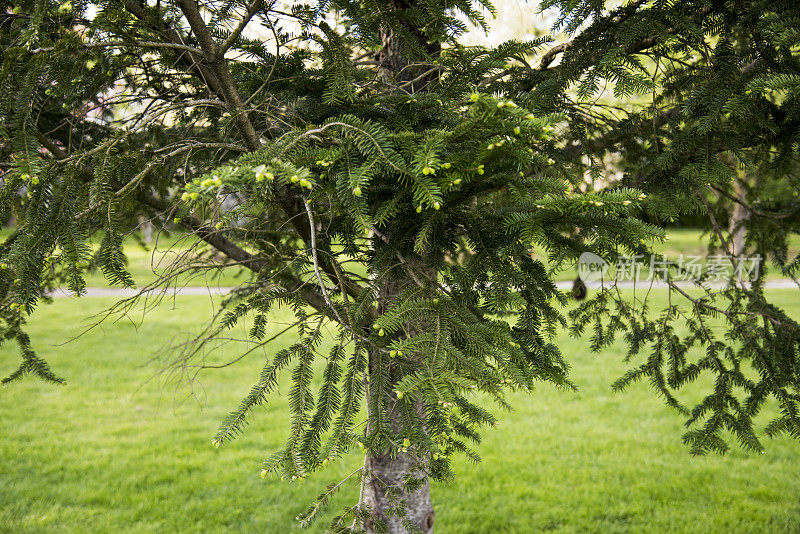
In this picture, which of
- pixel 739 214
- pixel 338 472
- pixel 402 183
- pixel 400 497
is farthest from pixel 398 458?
pixel 739 214

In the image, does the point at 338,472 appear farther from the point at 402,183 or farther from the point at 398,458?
the point at 402,183

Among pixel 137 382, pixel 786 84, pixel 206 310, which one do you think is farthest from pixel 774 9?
pixel 206 310

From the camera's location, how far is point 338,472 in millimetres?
5902

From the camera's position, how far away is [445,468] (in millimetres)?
2242

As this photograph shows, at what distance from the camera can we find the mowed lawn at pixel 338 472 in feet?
16.2

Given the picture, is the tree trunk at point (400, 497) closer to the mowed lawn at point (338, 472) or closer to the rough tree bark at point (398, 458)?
the rough tree bark at point (398, 458)

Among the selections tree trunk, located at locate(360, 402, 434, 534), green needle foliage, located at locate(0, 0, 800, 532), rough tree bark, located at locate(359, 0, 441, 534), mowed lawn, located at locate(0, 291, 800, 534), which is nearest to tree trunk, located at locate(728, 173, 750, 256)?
green needle foliage, located at locate(0, 0, 800, 532)

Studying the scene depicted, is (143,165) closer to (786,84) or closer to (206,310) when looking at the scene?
(786,84)

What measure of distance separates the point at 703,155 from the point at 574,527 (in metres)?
3.64

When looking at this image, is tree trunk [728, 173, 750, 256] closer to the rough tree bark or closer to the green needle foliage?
the green needle foliage

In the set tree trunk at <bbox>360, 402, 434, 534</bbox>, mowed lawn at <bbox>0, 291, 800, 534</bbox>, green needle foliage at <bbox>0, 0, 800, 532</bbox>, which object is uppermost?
green needle foliage at <bbox>0, 0, 800, 532</bbox>

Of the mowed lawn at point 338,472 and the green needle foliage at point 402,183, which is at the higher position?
the green needle foliage at point 402,183

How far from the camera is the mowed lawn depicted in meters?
4.94

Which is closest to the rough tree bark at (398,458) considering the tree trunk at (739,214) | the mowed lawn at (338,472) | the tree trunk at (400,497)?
the tree trunk at (400,497)
